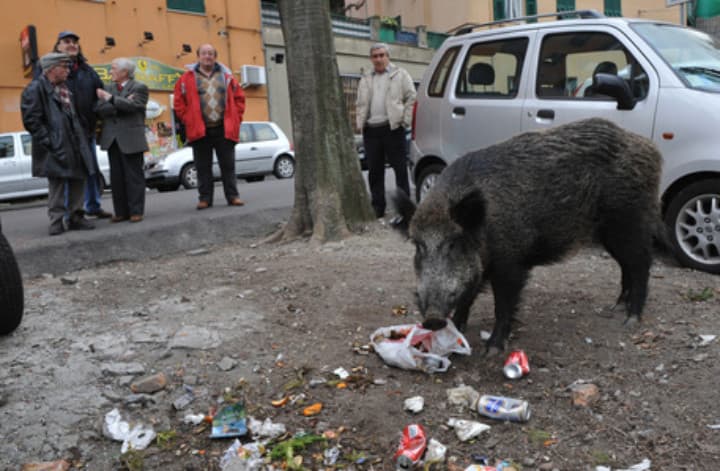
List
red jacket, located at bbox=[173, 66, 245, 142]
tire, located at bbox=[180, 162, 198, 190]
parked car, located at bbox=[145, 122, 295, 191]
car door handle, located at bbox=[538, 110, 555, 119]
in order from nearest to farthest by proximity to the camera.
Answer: car door handle, located at bbox=[538, 110, 555, 119]
red jacket, located at bbox=[173, 66, 245, 142]
parked car, located at bbox=[145, 122, 295, 191]
tire, located at bbox=[180, 162, 198, 190]

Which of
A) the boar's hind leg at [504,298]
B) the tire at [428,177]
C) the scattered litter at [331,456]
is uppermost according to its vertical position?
the tire at [428,177]

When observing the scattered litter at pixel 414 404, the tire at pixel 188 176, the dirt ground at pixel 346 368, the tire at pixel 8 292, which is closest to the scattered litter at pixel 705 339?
the dirt ground at pixel 346 368

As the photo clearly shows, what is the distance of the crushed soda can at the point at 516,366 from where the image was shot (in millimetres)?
3463

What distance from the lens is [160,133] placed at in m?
22.3

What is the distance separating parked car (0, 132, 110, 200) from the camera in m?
15.2

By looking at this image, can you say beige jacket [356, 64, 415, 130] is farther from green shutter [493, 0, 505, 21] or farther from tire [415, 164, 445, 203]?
green shutter [493, 0, 505, 21]

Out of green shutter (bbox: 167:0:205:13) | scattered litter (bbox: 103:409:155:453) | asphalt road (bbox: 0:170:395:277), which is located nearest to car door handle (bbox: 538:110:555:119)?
asphalt road (bbox: 0:170:395:277)

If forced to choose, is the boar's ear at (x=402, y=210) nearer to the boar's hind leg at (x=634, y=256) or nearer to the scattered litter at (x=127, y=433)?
the boar's hind leg at (x=634, y=256)

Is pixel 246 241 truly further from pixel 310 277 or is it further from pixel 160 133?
pixel 160 133

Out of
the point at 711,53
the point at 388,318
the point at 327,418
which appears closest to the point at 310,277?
the point at 388,318

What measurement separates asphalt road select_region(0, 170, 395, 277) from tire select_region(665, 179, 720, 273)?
8.49 ft

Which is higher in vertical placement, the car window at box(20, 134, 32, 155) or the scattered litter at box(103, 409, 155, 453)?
the car window at box(20, 134, 32, 155)

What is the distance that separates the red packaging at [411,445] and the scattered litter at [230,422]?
763 mm

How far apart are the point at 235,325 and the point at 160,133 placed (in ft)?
63.9
